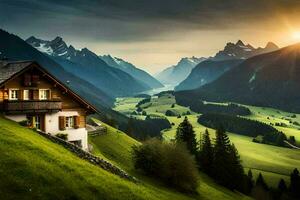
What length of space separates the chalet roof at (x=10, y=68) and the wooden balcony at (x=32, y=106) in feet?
11.0

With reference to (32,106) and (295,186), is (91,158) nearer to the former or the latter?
(32,106)

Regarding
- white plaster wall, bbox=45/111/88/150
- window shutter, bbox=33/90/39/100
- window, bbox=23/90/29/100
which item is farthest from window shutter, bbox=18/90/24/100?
white plaster wall, bbox=45/111/88/150

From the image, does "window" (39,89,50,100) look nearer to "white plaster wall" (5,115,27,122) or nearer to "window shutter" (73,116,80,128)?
"white plaster wall" (5,115,27,122)

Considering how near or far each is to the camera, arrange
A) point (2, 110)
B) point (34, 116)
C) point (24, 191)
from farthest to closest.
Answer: point (34, 116)
point (2, 110)
point (24, 191)

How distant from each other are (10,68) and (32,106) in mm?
6395

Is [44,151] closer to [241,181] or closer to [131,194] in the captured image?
[131,194]

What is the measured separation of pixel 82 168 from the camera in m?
41.9

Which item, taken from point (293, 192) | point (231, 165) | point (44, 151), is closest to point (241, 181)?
point (231, 165)

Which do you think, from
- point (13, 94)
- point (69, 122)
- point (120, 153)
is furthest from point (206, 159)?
point (13, 94)

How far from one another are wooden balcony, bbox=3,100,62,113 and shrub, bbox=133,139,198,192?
47.2 feet

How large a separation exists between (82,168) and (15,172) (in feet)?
27.4

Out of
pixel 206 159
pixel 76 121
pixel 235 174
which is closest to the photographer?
pixel 76 121

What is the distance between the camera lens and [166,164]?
61.9 metres

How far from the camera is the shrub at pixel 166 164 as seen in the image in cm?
6194
